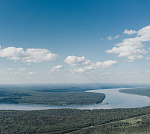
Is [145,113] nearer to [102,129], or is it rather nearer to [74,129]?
[102,129]

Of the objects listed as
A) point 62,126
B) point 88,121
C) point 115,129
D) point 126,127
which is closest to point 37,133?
point 62,126

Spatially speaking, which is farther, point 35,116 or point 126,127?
point 35,116

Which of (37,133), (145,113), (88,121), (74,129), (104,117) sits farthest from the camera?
(145,113)

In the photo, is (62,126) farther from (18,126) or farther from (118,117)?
(118,117)

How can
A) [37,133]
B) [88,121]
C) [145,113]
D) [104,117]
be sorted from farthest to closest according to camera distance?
[145,113] → [104,117] → [88,121] → [37,133]

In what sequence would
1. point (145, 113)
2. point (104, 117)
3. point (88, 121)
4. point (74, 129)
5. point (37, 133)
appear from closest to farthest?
point (37, 133)
point (74, 129)
point (88, 121)
point (104, 117)
point (145, 113)

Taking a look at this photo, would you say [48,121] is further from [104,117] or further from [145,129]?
[145,129]

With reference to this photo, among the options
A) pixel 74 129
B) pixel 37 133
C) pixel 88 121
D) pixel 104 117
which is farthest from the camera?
pixel 104 117

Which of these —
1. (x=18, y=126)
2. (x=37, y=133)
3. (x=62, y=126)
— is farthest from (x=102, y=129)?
(x=18, y=126)

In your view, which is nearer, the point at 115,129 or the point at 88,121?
the point at 115,129
